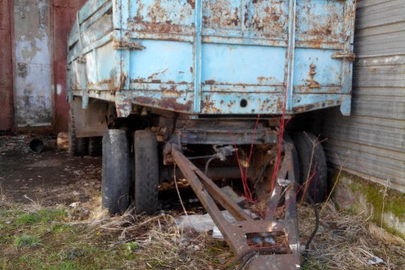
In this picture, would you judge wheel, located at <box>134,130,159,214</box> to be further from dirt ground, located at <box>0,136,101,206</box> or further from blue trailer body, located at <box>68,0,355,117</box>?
dirt ground, located at <box>0,136,101,206</box>

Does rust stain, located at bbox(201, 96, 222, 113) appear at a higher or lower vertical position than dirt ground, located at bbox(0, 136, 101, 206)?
higher

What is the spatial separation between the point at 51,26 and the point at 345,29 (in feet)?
23.5

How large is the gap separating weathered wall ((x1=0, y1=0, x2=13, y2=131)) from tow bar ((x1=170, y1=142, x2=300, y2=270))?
6.85 m

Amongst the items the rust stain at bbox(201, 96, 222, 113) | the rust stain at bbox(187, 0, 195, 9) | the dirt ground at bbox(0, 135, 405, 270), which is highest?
the rust stain at bbox(187, 0, 195, 9)

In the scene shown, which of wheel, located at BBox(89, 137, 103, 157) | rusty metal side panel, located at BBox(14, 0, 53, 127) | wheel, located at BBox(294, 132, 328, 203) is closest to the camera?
wheel, located at BBox(294, 132, 328, 203)

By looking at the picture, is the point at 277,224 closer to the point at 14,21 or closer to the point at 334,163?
the point at 334,163

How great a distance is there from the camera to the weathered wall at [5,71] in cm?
898

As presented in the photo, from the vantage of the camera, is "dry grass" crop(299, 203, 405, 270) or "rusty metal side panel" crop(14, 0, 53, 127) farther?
"rusty metal side panel" crop(14, 0, 53, 127)

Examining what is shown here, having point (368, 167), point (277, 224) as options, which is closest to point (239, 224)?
point (277, 224)

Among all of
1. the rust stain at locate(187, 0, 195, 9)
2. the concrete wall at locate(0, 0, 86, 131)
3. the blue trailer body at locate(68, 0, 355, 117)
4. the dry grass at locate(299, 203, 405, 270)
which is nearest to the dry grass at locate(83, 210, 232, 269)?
the dry grass at locate(299, 203, 405, 270)

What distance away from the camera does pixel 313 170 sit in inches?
176

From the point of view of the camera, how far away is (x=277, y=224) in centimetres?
303

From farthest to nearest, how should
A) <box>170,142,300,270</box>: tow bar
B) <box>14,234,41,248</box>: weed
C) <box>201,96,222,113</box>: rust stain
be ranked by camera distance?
<box>201,96,222,113</box>: rust stain
<box>14,234,41,248</box>: weed
<box>170,142,300,270</box>: tow bar

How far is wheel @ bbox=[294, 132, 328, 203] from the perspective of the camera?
446 centimetres
